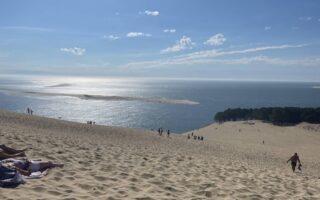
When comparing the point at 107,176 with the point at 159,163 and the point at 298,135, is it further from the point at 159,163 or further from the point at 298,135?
the point at 298,135

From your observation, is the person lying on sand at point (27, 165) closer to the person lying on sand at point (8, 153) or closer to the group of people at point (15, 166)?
the group of people at point (15, 166)

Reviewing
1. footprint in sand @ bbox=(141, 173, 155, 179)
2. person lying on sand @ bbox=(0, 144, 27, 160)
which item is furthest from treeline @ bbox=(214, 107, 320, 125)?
person lying on sand @ bbox=(0, 144, 27, 160)

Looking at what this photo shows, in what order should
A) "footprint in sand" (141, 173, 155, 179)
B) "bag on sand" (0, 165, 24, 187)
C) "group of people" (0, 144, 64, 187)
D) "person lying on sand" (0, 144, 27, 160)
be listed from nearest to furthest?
"bag on sand" (0, 165, 24, 187), "group of people" (0, 144, 64, 187), "person lying on sand" (0, 144, 27, 160), "footprint in sand" (141, 173, 155, 179)

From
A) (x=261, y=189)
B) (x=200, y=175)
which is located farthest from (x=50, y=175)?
(x=261, y=189)

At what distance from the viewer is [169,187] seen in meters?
8.21

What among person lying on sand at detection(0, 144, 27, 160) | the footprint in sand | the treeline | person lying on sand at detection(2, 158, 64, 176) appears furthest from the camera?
the treeline

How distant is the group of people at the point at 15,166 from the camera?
7207mm

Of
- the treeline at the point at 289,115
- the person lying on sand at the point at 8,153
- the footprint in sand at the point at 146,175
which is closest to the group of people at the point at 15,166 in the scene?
the person lying on sand at the point at 8,153

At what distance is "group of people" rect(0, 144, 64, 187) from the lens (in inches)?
284

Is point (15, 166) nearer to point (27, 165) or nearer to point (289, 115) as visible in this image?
point (27, 165)

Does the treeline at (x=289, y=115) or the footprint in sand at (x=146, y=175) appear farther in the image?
the treeline at (x=289, y=115)

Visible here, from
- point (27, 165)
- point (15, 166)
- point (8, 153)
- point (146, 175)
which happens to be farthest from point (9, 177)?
point (146, 175)

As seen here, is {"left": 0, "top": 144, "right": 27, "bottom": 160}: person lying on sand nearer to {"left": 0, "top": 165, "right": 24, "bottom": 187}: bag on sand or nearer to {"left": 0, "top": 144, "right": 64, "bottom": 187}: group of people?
{"left": 0, "top": 144, "right": 64, "bottom": 187}: group of people

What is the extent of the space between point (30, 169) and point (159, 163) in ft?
14.3
